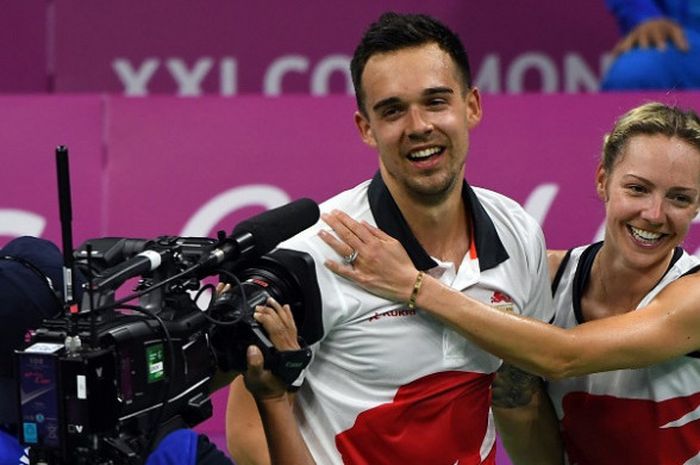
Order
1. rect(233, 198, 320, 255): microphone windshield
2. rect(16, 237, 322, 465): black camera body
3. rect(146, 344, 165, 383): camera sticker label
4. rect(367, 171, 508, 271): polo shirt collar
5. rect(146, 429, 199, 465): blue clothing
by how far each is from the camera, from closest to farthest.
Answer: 1. rect(16, 237, 322, 465): black camera body
2. rect(146, 344, 165, 383): camera sticker label
3. rect(233, 198, 320, 255): microphone windshield
4. rect(146, 429, 199, 465): blue clothing
5. rect(367, 171, 508, 271): polo shirt collar

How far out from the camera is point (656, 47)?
637 cm

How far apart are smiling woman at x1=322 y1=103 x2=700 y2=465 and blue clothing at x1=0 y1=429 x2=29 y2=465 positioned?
76 cm

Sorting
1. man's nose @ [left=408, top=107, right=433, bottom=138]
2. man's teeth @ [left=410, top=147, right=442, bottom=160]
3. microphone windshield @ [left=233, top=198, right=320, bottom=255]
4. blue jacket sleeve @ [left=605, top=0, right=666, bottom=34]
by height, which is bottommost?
microphone windshield @ [left=233, top=198, right=320, bottom=255]

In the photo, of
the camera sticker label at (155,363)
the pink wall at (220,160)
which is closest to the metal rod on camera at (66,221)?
the camera sticker label at (155,363)

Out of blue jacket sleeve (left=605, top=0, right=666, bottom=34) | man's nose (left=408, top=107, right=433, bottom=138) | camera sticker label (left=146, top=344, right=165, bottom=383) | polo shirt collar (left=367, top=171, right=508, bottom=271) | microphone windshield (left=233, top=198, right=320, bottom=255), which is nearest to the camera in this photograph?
camera sticker label (left=146, top=344, right=165, bottom=383)

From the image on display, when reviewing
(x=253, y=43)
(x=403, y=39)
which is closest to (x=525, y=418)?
(x=403, y=39)

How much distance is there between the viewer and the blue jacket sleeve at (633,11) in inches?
254

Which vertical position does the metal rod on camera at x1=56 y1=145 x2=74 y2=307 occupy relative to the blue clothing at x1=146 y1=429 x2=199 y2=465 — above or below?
above

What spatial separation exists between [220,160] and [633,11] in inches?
76.2

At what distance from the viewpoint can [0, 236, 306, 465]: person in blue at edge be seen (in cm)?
297

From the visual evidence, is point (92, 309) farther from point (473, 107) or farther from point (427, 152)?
point (473, 107)

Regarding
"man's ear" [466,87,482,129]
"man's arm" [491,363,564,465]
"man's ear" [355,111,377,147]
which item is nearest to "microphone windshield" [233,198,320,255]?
"man's ear" [355,111,377,147]

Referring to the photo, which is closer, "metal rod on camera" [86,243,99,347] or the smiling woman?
"metal rod on camera" [86,243,99,347]

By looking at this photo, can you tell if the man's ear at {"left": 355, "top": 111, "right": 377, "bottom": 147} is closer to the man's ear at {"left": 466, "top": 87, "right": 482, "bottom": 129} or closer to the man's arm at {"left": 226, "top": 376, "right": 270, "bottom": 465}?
the man's ear at {"left": 466, "top": 87, "right": 482, "bottom": 129}
